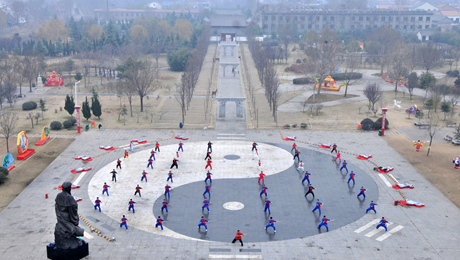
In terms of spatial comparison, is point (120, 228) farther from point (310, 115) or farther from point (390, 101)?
point (390, 101)

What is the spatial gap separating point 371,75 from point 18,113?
73163 millimetres

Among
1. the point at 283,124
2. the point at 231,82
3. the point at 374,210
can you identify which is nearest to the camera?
the point at 374,210

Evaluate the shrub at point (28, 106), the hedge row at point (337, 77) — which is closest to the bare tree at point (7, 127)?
the shrub at point (28, 106)

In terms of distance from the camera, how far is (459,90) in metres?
80.5

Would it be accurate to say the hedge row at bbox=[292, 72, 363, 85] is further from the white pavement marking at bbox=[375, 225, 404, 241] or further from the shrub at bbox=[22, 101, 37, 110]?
the white pavement marking at bbox=[375, 225, 404, 241]

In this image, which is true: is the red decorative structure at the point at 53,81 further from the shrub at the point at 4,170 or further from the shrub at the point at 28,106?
the shrub at the point at 4,170

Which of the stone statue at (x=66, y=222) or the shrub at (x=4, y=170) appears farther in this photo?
the shrub at (x=4, y=170)

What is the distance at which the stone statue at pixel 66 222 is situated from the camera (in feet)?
71.8

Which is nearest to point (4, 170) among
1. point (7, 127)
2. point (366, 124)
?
point (7, 127)

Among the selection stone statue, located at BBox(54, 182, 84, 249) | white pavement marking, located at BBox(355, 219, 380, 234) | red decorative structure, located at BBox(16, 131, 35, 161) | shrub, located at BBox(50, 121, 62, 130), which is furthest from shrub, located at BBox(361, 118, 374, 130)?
stone statue, located at BBox(54, 182, 84, 249)

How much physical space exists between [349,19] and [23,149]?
14787 cm

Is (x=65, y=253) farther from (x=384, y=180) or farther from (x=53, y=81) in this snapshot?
(x=53, y=81)

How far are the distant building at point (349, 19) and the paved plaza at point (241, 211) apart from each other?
5111 inches

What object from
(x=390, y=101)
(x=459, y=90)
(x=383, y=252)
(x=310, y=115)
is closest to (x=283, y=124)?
(x=310, y=115)
